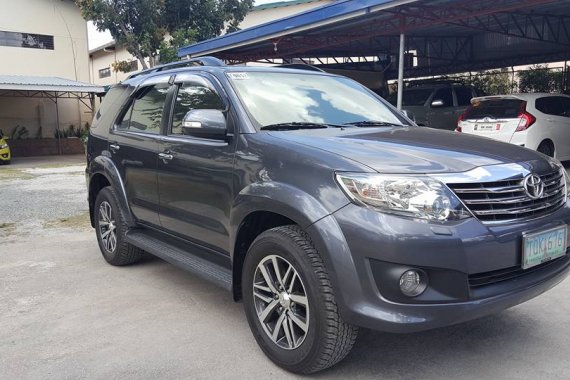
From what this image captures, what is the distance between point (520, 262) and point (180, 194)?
7.74 ft

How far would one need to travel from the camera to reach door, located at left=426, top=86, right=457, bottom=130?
1341cm

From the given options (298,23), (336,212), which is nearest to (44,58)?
(298,23)

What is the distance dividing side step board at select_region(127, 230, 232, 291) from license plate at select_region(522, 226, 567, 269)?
176 centimetres

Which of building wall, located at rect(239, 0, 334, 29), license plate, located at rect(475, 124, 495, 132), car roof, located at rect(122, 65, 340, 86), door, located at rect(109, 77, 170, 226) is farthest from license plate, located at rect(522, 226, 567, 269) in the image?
building wall, located at rect(239, 0, 334, 29)

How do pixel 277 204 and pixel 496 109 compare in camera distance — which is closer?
pixel 277 204

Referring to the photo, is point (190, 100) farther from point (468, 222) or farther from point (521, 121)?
point (521, 121)

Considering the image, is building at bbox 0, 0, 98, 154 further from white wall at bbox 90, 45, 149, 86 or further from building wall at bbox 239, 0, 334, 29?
building wall at bbox 239, 0, 334, 29

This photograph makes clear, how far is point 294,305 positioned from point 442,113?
37.7 ft

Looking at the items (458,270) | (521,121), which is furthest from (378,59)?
(458,270)

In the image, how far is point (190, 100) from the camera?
13.5 ft

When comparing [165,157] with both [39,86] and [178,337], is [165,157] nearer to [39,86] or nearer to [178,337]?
[178,337]

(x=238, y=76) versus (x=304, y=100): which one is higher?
(x=238, y=76)

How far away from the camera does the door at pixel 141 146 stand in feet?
14.3

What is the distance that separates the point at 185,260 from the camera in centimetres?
393
